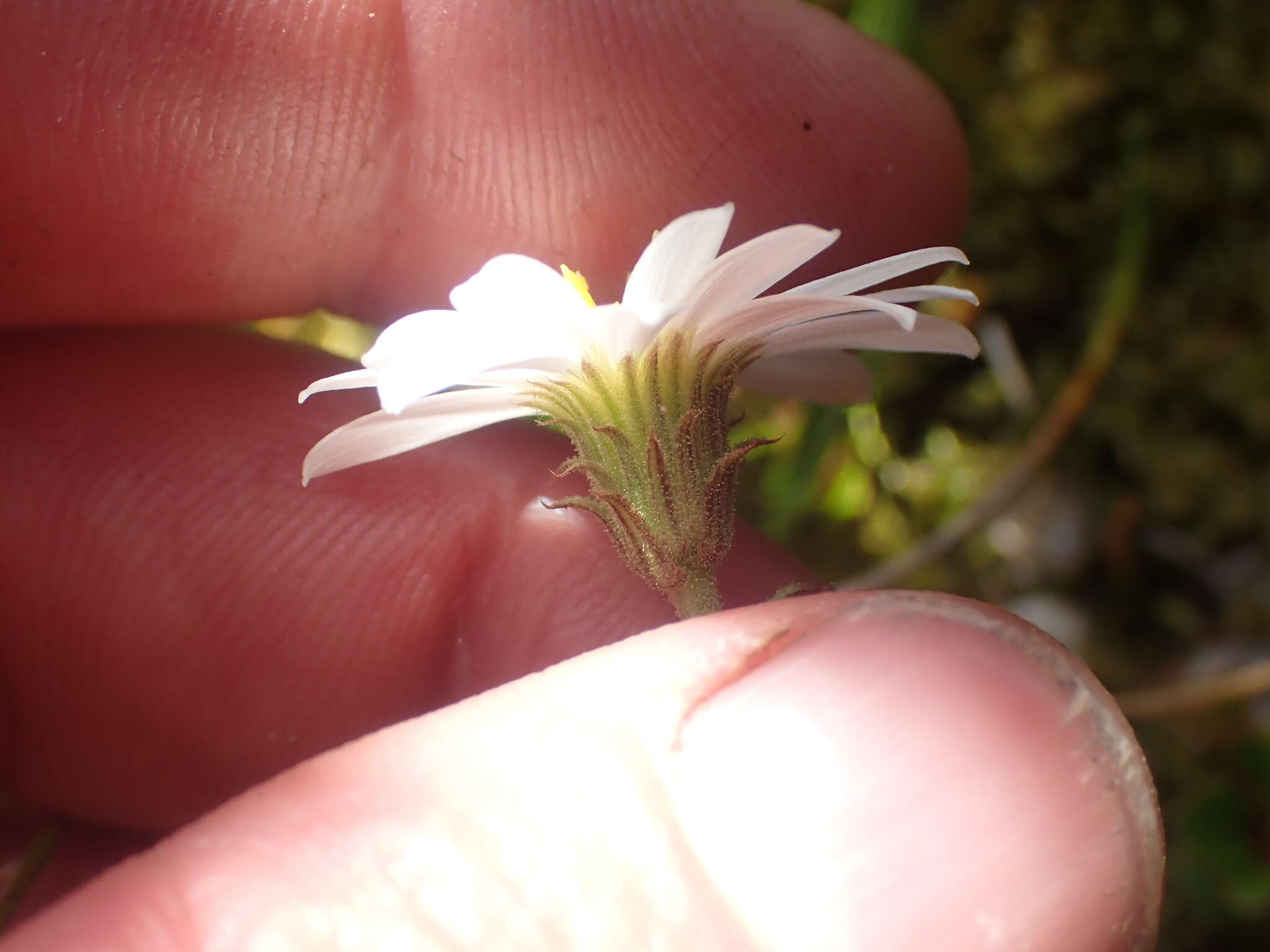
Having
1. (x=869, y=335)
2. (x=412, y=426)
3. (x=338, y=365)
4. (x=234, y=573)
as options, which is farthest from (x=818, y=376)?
(x=234, y=573)

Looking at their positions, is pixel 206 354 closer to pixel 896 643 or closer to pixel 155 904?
pixel 155 904

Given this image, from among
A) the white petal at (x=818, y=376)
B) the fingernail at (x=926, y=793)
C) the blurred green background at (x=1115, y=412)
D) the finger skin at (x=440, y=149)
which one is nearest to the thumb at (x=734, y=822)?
the fingernail at (x=926, y=793)

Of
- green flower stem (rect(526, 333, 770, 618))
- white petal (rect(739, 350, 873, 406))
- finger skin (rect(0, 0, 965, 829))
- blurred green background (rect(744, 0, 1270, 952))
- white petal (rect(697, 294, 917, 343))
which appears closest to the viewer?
white petal (rect(697, 294, 917, 343))

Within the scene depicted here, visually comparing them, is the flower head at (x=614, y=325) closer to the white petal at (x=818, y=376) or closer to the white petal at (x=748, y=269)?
the white petal at (x=748, y=269)

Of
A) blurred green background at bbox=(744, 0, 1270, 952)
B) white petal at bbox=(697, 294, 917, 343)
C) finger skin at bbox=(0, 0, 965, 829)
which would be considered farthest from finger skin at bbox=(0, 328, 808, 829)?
blurred green background at bbox=(744, 0, 1270, 952)

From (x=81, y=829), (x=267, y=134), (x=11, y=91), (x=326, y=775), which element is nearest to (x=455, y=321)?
(x=326, y=775)

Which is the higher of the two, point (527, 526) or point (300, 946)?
point (300, 946)

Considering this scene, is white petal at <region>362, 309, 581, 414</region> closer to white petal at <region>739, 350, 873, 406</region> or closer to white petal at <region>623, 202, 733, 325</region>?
white petal at <region>623, 202, 733, 325</region>

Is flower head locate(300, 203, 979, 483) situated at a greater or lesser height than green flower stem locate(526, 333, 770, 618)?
greater
